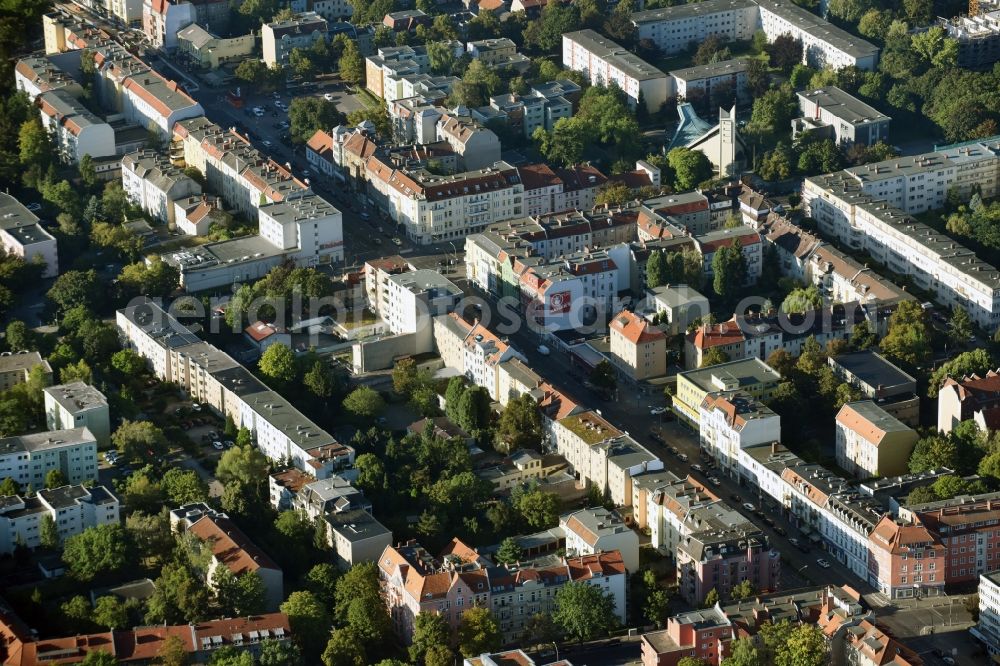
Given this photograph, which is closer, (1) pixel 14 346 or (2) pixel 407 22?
(1) pixel 14 346

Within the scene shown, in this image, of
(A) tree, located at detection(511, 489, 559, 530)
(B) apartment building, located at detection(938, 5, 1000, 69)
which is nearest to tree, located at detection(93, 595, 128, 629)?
(A) tree, located at detection(511, 489, 559, 530)

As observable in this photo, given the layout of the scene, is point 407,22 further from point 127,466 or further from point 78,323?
point 127,466

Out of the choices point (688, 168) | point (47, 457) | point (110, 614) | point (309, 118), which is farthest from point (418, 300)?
point (110, 614)

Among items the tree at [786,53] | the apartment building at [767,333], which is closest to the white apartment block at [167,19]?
the tree at [786,53]

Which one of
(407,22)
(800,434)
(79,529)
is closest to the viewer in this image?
(79,529)

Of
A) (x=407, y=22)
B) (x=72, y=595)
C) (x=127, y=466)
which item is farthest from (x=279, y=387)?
(x=407, y=22)

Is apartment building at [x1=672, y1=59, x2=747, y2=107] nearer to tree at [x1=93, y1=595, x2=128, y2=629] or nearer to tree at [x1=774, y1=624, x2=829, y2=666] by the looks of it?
tree at [x1=774, y1=624, x2=829, y2=666]
